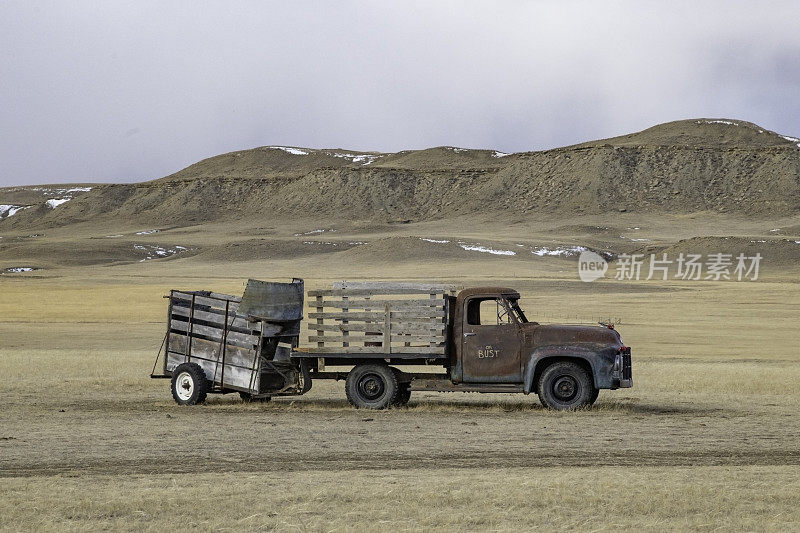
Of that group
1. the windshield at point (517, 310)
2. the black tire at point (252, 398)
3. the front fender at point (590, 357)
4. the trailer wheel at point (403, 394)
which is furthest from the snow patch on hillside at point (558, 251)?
the front fender at point (590, 357)

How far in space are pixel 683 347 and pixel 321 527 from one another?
30868mm

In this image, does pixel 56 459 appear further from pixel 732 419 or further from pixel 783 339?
pixel 783 339

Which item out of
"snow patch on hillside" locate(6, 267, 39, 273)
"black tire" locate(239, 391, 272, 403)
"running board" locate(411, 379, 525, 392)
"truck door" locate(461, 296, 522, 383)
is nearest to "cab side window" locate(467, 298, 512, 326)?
"truck door" locate(461, 296, 522, 383)

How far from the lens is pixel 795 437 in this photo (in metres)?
15.6

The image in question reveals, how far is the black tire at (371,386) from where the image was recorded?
19.4 m

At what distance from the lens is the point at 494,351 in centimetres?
1886

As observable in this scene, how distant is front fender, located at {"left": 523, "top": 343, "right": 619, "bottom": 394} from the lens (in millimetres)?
18391

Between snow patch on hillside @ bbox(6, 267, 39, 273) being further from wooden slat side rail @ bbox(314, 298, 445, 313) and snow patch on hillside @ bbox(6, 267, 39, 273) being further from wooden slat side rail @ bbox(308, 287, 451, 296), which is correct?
wooden slat side rail @ bbox(314, 298, 445, 313)

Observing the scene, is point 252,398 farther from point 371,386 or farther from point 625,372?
point 625,372

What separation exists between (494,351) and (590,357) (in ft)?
5.57

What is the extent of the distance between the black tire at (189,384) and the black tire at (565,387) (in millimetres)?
6312

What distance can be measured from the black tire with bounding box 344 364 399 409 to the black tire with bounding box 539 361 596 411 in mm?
2742

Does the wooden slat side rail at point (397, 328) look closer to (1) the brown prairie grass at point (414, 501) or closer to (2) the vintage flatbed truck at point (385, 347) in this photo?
(2) the vintage flatbed truck at point (385, 347)

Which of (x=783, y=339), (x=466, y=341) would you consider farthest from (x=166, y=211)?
(x=466, y=341)
